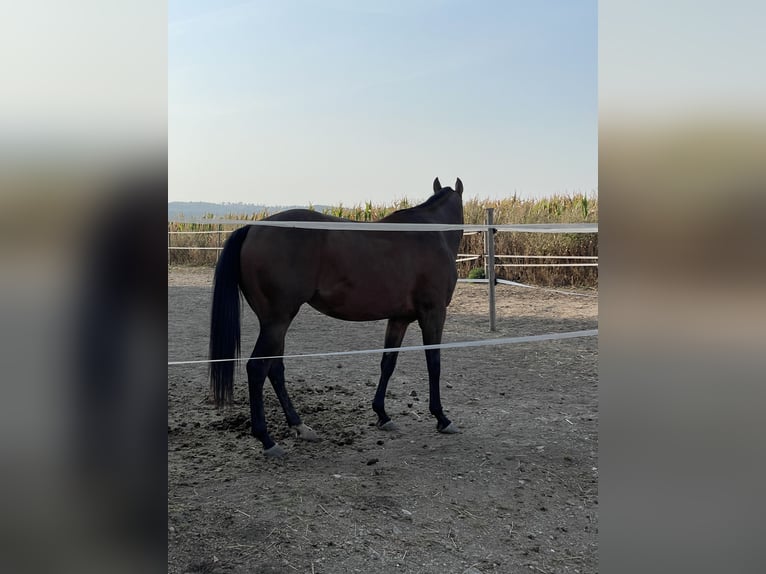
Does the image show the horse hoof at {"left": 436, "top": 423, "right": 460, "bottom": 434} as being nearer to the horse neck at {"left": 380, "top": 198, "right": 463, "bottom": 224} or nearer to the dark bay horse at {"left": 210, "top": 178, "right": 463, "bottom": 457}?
the dark bay horse at {"left": 210, "top": 178, "right": 463, "bottom": 457}

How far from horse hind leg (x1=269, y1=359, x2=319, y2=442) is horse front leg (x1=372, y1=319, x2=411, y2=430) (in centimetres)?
42

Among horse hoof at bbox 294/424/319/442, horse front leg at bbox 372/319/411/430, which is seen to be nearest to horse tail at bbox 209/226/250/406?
horse hoof at bbox 294/424/319/442

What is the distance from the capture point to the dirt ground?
2.17m

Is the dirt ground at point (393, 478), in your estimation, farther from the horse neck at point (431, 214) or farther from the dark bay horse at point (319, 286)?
the horse neck at point (431, 214)

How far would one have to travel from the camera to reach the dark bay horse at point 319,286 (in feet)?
10.3

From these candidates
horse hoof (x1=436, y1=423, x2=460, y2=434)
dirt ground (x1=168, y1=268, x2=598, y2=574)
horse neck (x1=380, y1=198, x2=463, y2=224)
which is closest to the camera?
dirt ground (x1=168, y1=268, x2=598, y2=574)

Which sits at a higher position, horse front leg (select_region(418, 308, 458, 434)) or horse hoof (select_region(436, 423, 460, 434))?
horse front leg (select_region(418, 308, 458, 434))

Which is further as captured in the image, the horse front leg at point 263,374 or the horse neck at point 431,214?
the horse neck at point 431,214

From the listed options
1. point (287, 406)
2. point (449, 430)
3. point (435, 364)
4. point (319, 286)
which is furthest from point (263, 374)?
point (449, 430)

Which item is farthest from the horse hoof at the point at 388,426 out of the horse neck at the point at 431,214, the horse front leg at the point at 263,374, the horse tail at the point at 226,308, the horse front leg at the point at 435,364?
the horse neck at the point at 431,214
